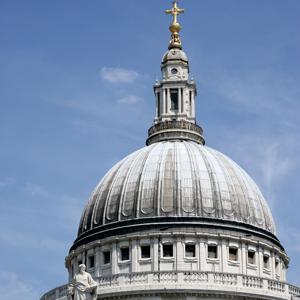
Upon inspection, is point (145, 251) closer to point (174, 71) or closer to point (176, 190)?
point (176, 190)

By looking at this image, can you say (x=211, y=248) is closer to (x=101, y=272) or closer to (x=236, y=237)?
(x=236, y=237)

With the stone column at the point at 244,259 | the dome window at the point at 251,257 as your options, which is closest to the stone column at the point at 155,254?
the stone column at the point at 244,259

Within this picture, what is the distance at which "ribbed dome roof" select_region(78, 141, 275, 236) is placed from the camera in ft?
381

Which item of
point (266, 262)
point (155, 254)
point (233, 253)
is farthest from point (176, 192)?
point (266, 262)

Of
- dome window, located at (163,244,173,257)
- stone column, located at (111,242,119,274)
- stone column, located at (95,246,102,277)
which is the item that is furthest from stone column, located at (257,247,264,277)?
stone column, located at (95,246,102,277)

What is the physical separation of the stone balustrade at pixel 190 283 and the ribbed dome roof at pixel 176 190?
6.59 meters

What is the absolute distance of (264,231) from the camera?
118 metres

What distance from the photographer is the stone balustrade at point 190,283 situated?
10894 centimetres

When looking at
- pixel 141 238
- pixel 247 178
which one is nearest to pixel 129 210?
pixel 141 238

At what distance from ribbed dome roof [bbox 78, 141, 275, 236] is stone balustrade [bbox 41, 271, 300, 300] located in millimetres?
6592

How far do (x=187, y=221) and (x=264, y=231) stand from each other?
25.2 feet

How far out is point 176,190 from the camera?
11631 cm

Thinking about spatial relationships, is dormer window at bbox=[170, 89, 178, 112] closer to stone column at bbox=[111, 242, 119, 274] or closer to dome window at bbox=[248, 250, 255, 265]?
stone column at bbox=[111, 242, 119, 274]

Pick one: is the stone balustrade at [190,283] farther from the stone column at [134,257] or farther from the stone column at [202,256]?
the stone column at [202,256]
